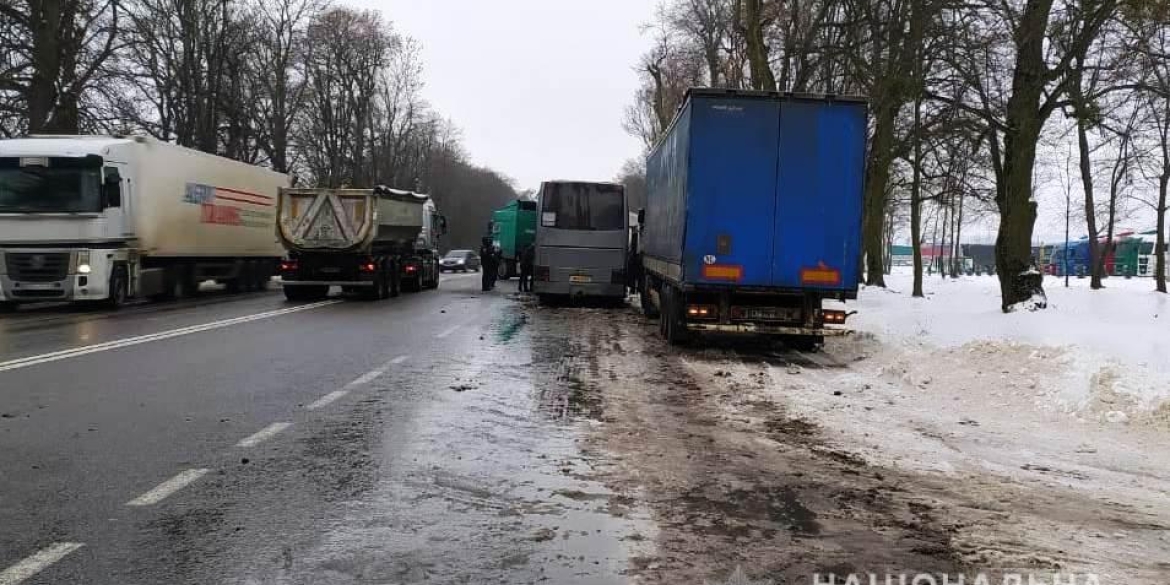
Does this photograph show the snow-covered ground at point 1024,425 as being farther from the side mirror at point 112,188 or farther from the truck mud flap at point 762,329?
the side mirror at point 112,188

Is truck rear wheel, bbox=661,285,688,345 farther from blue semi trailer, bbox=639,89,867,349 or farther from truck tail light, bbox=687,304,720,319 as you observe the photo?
blue semi trailer, bbox=639,89,867,349

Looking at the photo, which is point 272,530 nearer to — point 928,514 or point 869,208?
point 928,514

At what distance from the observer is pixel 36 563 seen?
4.28m

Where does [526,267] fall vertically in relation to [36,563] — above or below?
above

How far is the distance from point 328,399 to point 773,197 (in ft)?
23.4

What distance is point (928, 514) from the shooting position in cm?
536

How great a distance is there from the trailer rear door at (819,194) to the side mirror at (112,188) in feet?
47.6

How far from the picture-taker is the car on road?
6081 cm

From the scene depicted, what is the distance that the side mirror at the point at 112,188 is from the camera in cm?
1892

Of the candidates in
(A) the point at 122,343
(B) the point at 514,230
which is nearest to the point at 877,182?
(B) the point at 514,230

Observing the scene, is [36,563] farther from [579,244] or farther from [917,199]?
[917,199]

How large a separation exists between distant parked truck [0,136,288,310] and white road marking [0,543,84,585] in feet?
53.6

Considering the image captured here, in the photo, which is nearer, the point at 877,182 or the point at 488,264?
the point at 877,182

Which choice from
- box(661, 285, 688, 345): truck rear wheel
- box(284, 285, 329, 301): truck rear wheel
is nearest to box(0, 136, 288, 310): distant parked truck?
box(284, 285, 329, 301): truck rear wheel
